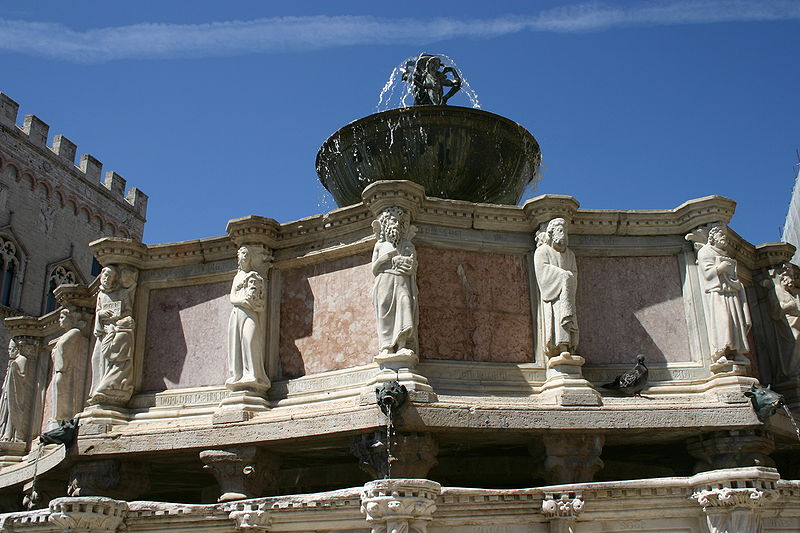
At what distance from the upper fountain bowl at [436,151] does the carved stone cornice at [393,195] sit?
8.93 feet

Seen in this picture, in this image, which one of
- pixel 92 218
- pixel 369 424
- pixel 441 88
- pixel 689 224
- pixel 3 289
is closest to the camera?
pixel 369 424

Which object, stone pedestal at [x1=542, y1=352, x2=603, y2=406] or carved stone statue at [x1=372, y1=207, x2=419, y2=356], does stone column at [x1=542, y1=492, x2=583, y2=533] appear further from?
carved stone statue at [x1=372, y1=207, x2=419, y2=356]

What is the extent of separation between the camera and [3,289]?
32344mm

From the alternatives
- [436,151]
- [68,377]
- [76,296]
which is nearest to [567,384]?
[436,151]

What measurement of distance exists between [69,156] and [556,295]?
3331cm

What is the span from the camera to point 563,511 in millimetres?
6930

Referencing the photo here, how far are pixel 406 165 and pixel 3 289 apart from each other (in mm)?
25140

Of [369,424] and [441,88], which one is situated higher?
[441,88]

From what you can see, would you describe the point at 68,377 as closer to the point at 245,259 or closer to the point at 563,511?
the point at 245,259

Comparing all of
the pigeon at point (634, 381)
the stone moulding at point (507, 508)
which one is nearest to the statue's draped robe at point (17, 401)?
the stone moulding at point (507, 508)

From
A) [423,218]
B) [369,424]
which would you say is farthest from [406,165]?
[369,424]

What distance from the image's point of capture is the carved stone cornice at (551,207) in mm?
9906

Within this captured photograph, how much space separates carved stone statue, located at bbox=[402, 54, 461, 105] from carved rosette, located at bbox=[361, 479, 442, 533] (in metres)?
8.02

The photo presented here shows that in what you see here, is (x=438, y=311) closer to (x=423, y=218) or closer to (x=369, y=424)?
(x=423, y=218)
